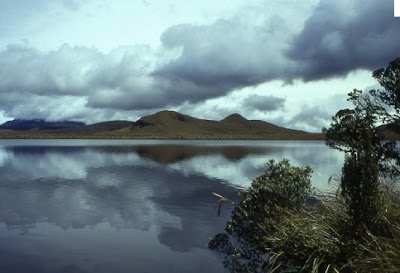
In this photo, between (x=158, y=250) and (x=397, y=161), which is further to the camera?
(x=158, y=250)

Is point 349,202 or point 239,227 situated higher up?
point 349,202

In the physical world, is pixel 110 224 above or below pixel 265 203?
below

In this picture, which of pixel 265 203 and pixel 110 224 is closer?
pixel 265 203

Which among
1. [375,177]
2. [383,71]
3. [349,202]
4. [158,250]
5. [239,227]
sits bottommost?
[158,250]

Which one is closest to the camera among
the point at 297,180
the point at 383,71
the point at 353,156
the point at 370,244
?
the point at 370,244

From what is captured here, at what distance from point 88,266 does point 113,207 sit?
20662 millimetres

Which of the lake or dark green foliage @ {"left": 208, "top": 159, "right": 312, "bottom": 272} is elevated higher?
dark green foliage @ {"left": 208, "top": 159, "right": 312, "bottom": 272}

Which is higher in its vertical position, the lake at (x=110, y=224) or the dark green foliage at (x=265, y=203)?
the dark green foliage at (x=265, y=203)

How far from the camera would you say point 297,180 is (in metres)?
18.2

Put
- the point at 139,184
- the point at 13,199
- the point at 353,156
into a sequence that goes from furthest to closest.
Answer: the point at 139,184 < the point at 13,199 < the point at 353,156

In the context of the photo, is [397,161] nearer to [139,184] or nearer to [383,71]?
[383,71]

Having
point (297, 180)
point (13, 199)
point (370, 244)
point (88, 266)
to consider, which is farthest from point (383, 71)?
point (13, 199)

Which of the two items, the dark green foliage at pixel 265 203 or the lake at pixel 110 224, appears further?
the lake at pixel 110 224

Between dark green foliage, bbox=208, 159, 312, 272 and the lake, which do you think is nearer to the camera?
dark green foliage, bbox=208, 159, 312, 272
